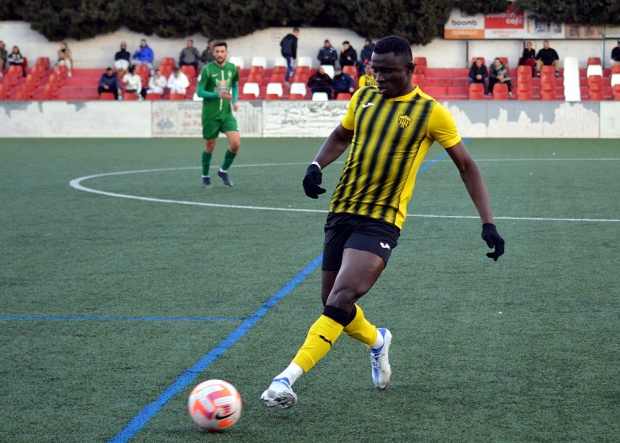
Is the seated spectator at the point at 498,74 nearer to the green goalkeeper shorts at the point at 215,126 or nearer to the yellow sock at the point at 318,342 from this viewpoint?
the green goalkeeper shorts at the point at 215,126

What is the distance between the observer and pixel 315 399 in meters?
4.28

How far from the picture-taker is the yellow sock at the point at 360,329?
442 centimetres

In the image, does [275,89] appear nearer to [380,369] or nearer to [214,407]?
[380,369]

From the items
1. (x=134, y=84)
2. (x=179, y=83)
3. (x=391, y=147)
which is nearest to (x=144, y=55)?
(x=179, y=83)

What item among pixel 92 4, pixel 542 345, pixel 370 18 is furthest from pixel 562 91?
→ pixel 542 345

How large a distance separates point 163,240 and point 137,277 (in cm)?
168

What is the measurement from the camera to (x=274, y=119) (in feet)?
86.4

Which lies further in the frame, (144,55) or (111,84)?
(144,55)

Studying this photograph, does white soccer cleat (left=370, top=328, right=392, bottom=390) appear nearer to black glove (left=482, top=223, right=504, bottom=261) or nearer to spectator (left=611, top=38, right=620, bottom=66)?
black glove (left=482, top=223, right=504, bottom=261)

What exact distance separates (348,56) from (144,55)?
23.9ft

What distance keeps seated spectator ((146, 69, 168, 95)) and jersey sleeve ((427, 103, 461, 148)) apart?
26439 mm

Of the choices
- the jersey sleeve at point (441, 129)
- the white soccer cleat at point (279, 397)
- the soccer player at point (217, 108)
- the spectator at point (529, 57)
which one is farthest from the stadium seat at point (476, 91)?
the white soccer cleat at point (279, 397)

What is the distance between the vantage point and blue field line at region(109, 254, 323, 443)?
3879 mm

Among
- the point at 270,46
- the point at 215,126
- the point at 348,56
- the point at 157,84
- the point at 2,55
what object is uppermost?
the point at 270,46
